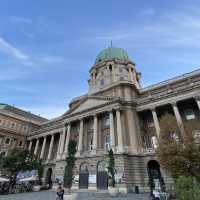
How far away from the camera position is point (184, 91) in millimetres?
32656

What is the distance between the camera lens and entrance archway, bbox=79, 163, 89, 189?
3236cm

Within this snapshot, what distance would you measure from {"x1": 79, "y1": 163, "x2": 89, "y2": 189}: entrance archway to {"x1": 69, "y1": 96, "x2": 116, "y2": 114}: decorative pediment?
493 inches

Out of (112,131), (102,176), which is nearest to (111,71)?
(112,131)

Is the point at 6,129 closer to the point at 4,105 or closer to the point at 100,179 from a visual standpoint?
the point at 4,105

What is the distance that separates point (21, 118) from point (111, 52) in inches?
1422

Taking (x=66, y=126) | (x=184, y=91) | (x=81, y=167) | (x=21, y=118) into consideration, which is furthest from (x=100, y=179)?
(x=21, y=118)

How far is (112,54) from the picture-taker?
2327 inches

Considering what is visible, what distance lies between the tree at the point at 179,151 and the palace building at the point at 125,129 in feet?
9.10

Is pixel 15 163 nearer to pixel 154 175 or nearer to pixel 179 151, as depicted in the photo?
pixel 154 175

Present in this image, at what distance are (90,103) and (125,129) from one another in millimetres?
10791

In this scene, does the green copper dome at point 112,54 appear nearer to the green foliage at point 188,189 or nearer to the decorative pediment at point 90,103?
the decorative pediment at point 90,103

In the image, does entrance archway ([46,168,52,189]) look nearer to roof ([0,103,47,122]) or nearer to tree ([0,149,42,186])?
tree ([0,149,42,186])

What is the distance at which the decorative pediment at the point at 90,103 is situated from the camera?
38934mm

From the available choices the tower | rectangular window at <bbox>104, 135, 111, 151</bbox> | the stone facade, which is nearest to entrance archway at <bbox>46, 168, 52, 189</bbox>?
the stone facade
